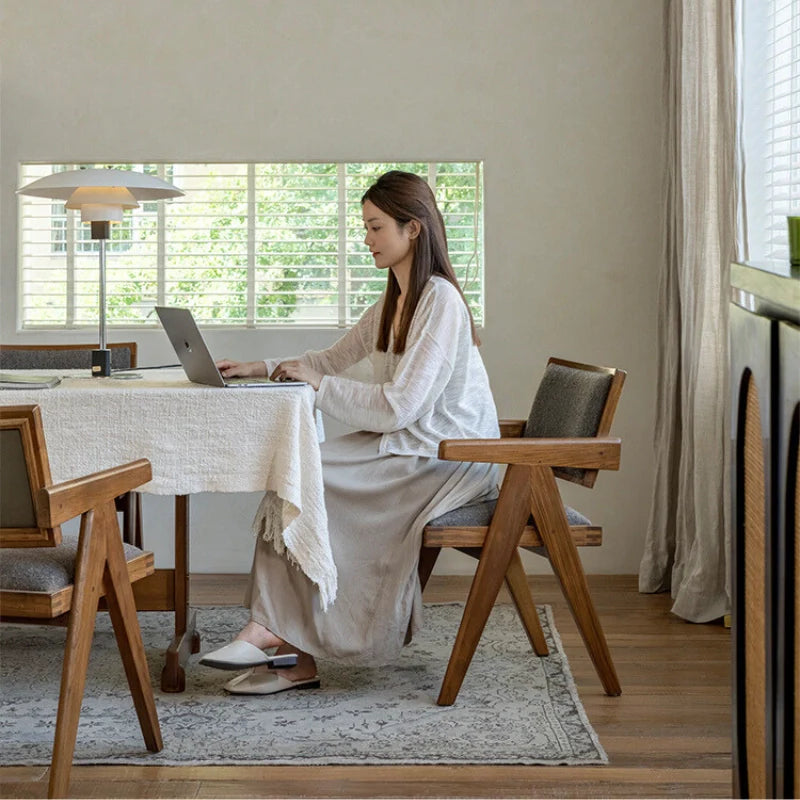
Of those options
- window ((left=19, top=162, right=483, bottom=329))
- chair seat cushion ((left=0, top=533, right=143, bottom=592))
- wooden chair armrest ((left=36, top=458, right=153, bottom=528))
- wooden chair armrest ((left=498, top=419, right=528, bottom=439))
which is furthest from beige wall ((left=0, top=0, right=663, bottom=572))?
chair seat cushion ((left=0, top=533, right=143, bottom=592))

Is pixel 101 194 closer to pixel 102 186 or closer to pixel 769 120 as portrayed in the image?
pixel 102 186

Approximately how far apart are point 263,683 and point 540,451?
90 centimetres

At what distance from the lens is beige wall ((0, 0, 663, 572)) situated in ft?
14.0

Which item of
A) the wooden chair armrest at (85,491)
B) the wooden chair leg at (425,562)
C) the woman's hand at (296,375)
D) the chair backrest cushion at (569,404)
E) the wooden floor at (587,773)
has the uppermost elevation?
the woman's hand at (296,375)

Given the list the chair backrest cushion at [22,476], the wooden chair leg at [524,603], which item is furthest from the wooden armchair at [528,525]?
the chair backrest cushion at [22,476]

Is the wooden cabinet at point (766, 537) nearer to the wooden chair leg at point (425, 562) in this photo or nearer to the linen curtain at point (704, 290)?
the wooden chair leg at point (425, 562)

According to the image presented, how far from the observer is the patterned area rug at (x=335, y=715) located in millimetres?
2461

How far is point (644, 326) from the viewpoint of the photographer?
432 cm

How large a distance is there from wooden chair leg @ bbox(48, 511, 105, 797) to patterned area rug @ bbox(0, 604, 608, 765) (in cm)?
30

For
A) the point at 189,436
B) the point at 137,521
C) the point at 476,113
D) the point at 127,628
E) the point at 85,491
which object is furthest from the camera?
the point at 476,113

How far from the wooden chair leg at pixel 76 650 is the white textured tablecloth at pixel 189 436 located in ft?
1.44

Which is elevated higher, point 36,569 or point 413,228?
point 413,228

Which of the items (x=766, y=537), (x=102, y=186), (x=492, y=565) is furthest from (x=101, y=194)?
(x=766, y=537)

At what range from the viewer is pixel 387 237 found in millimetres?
3051
